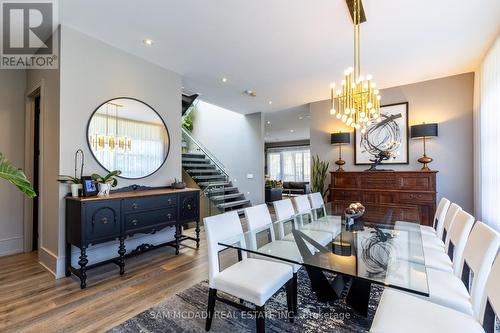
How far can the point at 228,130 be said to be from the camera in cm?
744

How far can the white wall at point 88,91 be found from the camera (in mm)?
2775

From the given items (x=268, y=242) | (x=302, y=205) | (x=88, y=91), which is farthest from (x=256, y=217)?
(x=88, y=91)

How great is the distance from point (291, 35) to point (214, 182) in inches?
168

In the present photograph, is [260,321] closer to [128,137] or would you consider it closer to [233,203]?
[128,137]

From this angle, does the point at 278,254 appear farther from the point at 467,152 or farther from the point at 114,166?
the point at 467,152

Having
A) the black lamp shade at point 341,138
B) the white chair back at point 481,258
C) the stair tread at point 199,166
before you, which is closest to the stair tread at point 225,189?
the stair tread at point 199,166

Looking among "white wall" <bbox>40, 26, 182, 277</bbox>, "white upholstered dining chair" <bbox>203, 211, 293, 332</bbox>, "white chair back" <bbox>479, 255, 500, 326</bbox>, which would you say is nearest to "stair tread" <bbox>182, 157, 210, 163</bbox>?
"white wall" <bbox>40, 26, 182, 277</bbox>

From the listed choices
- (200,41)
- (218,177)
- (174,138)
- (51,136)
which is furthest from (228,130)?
(51,136)

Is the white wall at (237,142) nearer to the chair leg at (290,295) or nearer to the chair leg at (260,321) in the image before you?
the chair leg at (290,295)

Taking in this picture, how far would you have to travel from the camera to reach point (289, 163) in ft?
44.6

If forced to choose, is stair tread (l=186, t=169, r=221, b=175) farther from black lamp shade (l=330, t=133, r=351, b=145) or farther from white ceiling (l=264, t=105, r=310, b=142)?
black lamp shade (l=330, t=133, r=351, b=145)

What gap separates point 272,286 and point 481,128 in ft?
13.1

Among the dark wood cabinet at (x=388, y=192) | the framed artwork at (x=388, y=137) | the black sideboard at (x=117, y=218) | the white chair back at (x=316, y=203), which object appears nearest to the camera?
the black sideboard at (x=117, y=218)

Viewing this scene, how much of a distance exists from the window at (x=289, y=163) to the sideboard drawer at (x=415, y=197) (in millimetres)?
8453
